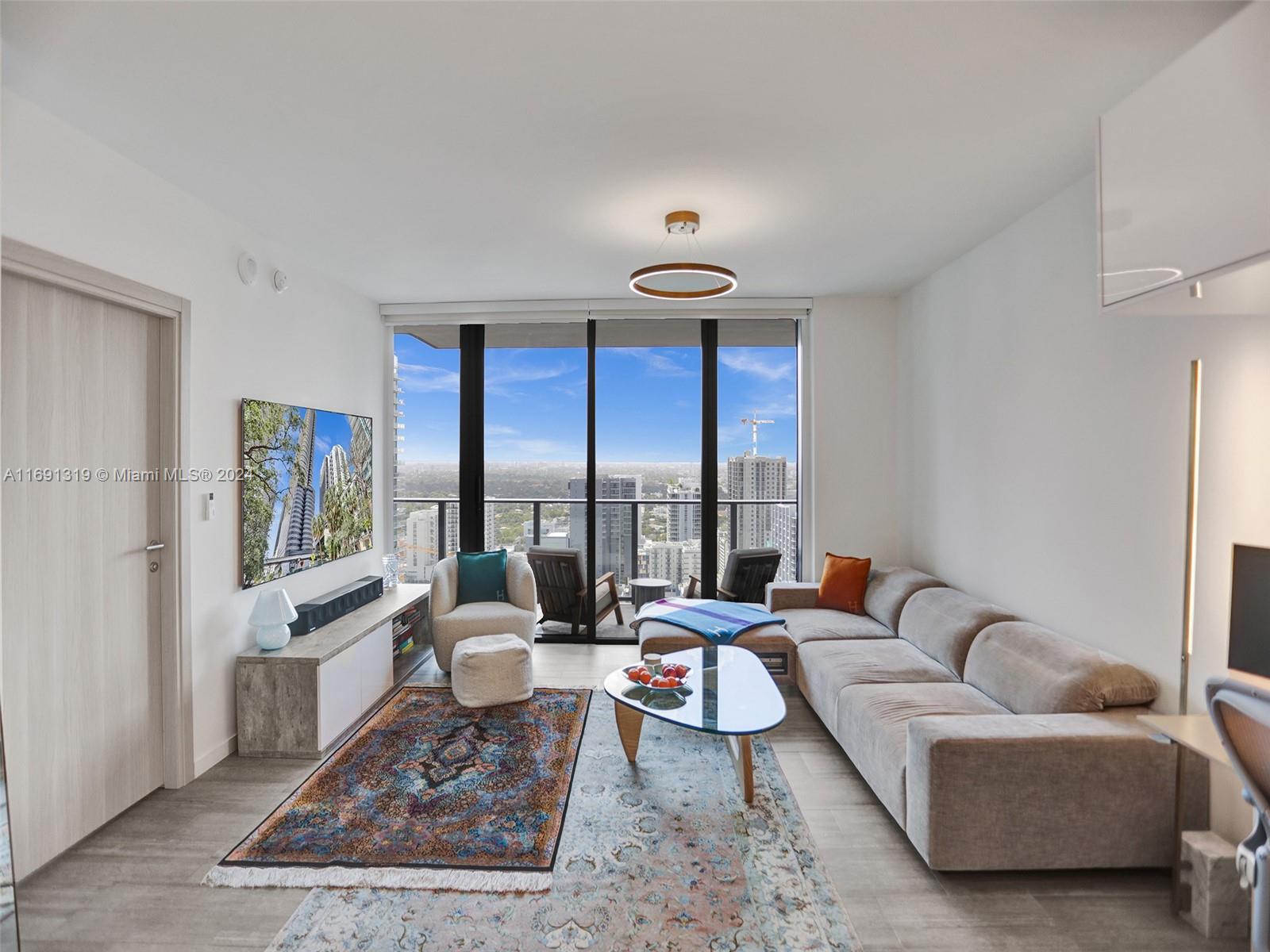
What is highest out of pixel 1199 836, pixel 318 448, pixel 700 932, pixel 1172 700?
pixel 318 448

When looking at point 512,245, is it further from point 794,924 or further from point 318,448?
point 794,924

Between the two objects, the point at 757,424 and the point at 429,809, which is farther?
the point at 757,424

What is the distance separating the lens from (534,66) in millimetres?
2002

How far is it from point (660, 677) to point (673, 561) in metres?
2.27

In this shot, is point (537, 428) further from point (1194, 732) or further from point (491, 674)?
point (1194, 732)

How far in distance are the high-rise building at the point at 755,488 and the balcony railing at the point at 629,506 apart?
0.03 m

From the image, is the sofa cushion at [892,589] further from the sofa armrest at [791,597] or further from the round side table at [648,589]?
the round side table at [648,589]

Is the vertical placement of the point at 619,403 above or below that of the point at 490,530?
above

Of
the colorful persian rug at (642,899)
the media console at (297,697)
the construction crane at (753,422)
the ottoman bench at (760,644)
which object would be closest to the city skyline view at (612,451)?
the construction crane at (753,422)

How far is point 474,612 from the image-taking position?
4410 millimetres

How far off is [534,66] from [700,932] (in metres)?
2.75

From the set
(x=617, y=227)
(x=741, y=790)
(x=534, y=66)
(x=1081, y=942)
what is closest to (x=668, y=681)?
(x=741, y=790)

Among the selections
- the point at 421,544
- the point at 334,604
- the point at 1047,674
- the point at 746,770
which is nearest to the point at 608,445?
the point at 421,544

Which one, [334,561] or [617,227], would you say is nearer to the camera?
[617,227]
